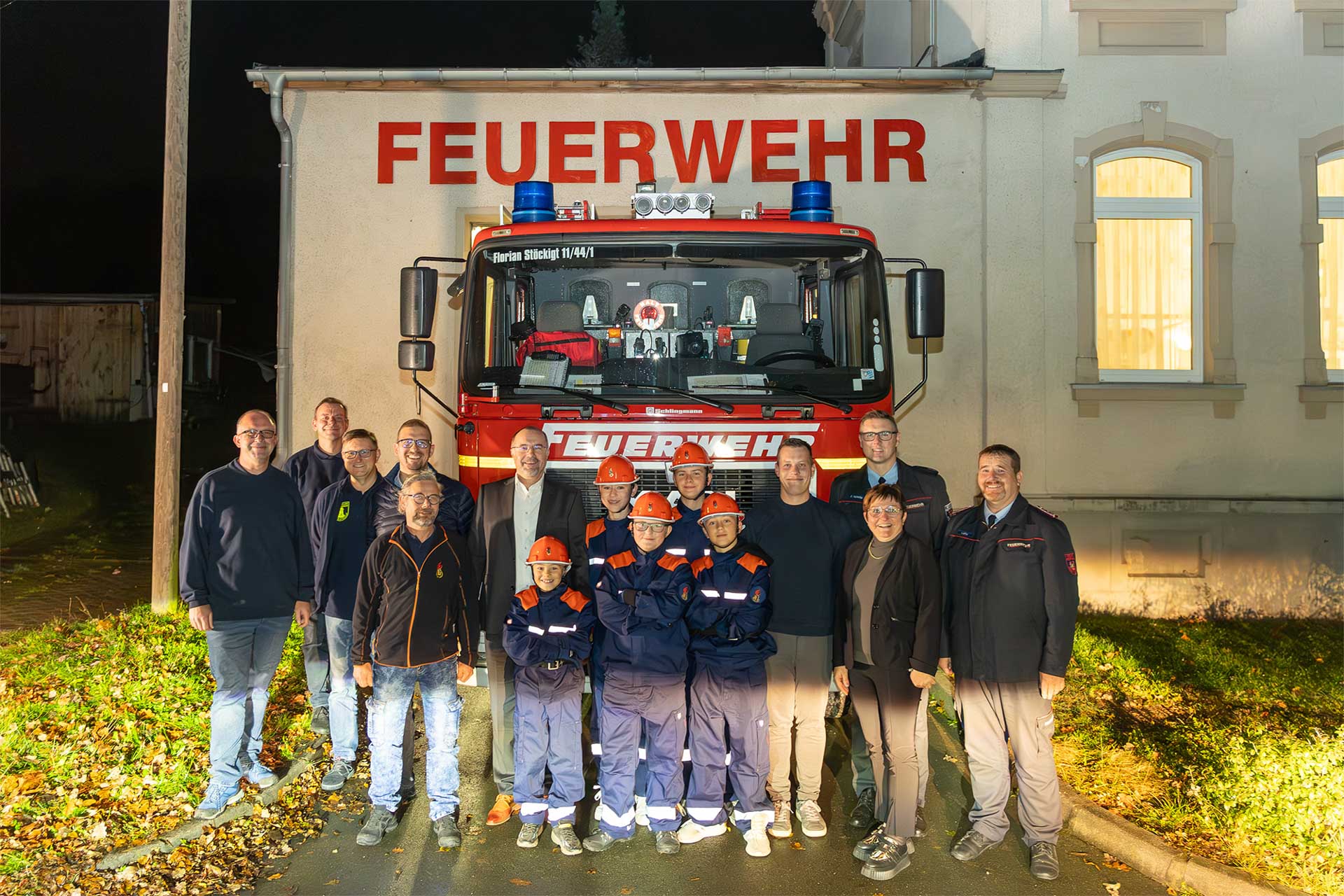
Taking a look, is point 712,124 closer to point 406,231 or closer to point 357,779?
point 406,231

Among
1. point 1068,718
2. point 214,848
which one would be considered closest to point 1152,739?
point 1068,718

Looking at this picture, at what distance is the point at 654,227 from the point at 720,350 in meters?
0.80

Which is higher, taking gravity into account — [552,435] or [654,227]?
[654,227]

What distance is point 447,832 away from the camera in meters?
4.45

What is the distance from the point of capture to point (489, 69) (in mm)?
9523

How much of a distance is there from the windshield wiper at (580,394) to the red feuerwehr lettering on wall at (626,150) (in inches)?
187

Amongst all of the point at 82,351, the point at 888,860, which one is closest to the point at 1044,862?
the point at 888,860

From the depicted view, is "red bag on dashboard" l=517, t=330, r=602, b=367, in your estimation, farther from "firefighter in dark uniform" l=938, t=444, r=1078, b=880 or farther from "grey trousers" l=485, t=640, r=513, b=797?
"firefighter in dark uniform" l=938, t=444, r=1078, b=880

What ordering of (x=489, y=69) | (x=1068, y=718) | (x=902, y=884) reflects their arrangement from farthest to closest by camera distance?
(x=489, y=69), (x=1068, y=718), (x=902, y=884)

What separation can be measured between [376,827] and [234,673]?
3.23 ft

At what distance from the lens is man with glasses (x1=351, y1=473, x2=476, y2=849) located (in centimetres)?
444

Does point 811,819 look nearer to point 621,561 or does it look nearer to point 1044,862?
point 1044,862

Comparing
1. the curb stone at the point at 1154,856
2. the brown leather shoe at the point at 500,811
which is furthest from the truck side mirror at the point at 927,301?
the brown leather shoe at the point at 500,811

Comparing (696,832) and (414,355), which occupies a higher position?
(414,355)
